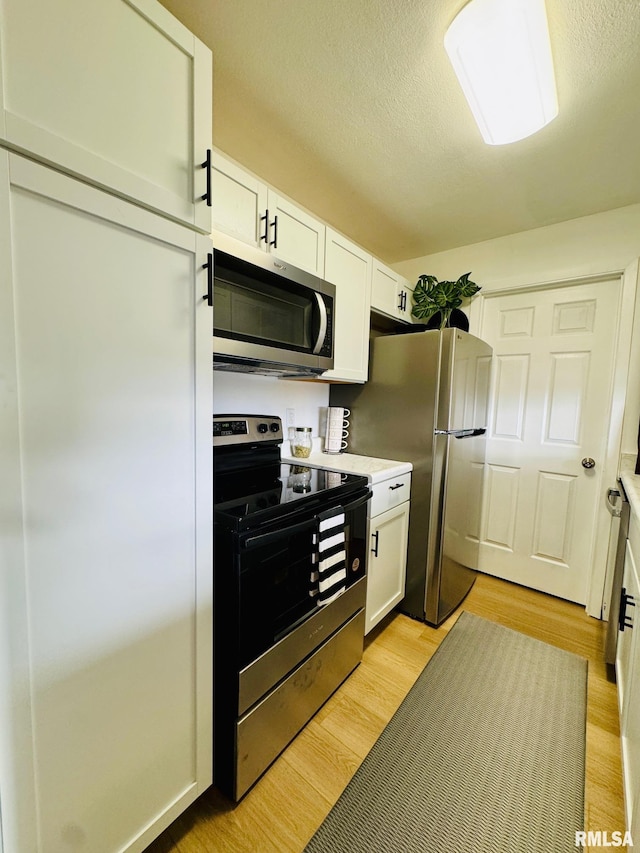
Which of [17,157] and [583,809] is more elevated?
[17,157]

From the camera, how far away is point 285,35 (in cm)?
111

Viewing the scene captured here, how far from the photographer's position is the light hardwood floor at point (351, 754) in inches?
40.4

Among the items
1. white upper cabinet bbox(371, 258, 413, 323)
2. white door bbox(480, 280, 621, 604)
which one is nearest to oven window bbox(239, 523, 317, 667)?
white upper cabinet bbox(371, 258, 413, 323)

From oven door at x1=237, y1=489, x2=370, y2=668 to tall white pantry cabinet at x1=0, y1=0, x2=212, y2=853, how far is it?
Answer: 0.42 feet

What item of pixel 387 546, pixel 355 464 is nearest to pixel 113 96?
pixel 355 464

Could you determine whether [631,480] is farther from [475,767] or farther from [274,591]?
[274,591]

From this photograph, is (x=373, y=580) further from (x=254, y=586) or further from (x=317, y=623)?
(x=254, y=586)

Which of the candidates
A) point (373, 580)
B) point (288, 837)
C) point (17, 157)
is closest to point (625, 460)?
point (373, 580)

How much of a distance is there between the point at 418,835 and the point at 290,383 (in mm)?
1912

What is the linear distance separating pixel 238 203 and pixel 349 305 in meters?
0.77

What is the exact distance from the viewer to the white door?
215 centimetres

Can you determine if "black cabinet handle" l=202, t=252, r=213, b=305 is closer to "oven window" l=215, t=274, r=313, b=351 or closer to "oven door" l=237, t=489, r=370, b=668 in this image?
"oven window" l=215, t=274, r=313, b=351

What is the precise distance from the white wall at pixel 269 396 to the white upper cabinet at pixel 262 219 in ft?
2.04

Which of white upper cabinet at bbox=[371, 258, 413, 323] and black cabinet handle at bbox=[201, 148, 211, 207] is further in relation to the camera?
white upper cabinet at bbox=[371, 258, 413, 323]
